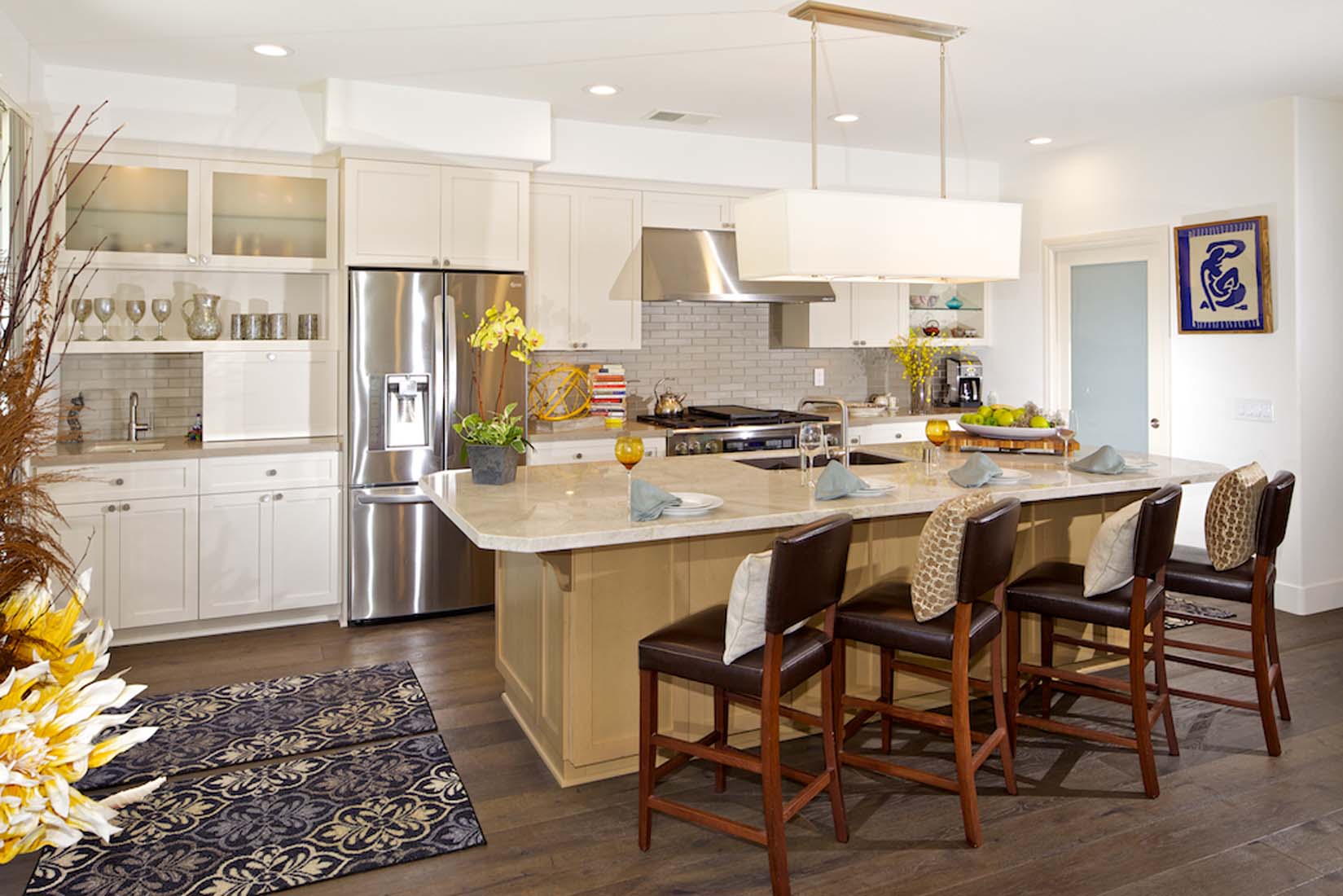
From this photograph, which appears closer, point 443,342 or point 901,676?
point 901,676

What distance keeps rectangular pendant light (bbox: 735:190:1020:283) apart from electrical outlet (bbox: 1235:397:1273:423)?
7.74 feet

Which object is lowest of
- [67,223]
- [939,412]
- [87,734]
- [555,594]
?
[555,594]

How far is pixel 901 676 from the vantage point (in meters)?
3.68

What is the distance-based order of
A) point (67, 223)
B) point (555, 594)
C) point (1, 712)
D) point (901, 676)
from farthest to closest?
point (67, 223)
point (901, 676)
point (555, 594)
point (1, 712)

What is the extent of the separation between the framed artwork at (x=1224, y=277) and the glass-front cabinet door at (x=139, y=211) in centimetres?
537

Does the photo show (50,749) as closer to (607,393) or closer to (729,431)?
(729,431)

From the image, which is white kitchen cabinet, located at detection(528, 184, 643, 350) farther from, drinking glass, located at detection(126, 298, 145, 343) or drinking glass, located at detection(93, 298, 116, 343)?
drinking glass, located at detection(93, 298, 116, 343)

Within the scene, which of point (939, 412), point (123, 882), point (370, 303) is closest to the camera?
point (123, 882)

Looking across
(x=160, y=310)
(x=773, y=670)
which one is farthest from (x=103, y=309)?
(x=773, y=670)

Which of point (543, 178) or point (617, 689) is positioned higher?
point (543, 178)

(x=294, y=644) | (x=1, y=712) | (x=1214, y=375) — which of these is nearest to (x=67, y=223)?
(x=294, y=644)

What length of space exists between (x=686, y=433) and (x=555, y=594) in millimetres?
2593

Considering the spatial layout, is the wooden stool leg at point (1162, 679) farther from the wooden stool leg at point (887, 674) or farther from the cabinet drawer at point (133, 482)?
the cabinet drawer at point (133, 482)

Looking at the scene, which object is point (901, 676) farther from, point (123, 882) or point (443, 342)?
point (443, 342)
